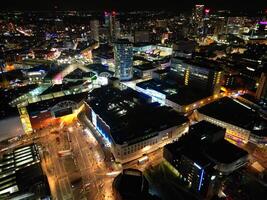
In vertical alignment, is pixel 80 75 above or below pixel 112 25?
below

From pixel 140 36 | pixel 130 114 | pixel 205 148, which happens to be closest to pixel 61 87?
pixel 130 114

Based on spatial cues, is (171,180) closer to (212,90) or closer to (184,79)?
(212,90)

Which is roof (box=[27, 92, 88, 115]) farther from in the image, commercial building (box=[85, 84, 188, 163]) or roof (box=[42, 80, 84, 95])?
roof (box=[42, 80, 84, 95])

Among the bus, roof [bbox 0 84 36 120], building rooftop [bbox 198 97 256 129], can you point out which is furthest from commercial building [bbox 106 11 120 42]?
the bus

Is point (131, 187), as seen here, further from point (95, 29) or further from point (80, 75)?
point (95, 29)

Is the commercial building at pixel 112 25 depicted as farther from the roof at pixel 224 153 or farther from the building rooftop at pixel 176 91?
the roof at pixel 224 153

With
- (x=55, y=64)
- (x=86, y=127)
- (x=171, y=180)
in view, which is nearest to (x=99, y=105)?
(x=86, y=127)
